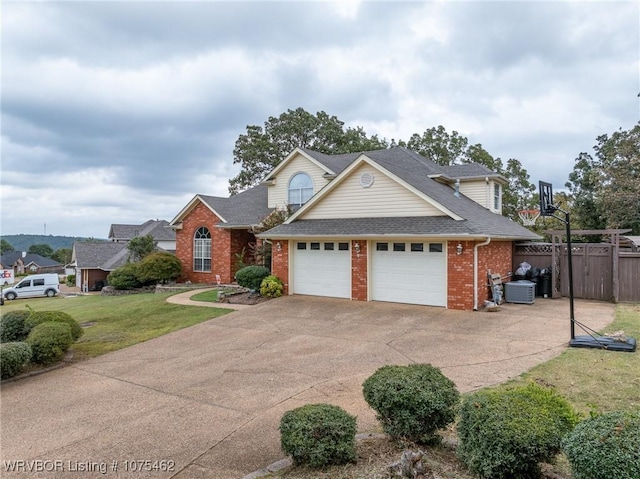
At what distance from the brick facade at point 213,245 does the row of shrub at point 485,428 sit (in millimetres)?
16867

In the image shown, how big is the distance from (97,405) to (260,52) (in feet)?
35.0

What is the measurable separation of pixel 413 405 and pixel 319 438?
988mm

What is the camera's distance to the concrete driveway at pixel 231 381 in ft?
14.5

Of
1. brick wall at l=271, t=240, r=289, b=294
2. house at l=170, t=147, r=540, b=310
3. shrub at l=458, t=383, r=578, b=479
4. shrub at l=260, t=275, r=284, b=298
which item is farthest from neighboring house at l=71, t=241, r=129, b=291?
shrub at l=458, t=383, r=578, b=479

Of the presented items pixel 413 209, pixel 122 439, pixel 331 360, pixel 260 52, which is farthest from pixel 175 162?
pixel 122 439

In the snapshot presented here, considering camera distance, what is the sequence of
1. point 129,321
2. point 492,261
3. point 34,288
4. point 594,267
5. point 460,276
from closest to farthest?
point 460,276, point 129,321, point 492,261, point 594,267, point 34,288

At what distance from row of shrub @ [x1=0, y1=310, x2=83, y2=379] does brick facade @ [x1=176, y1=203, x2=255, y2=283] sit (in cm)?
1103

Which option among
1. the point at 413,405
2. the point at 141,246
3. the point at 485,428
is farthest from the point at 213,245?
the point at 485,428

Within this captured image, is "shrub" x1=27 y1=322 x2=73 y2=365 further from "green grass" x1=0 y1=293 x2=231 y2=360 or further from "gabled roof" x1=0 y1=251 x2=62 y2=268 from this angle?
"gabled roof" x1=0 y1=251 x2=62 y2=268

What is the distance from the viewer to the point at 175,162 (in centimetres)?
2133

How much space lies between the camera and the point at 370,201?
14281mm

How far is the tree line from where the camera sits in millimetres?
23156

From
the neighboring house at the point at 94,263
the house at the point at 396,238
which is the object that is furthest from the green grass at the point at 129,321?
the neighboring house at the point at 94,263

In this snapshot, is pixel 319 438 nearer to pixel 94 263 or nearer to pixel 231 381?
pixel 231 381
